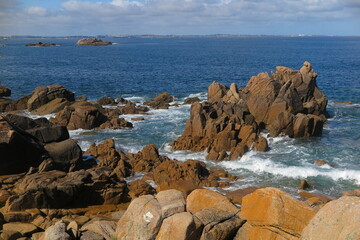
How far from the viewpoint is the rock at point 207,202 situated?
47.8 feet

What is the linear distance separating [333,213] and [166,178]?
1852cm

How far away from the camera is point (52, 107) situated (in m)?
52.6

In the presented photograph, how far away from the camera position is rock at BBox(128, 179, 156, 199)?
26.2 m

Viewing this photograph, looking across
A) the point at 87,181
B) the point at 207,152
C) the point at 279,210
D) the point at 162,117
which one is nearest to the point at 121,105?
the point at 162,117

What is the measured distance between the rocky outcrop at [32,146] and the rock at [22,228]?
33.9 feet

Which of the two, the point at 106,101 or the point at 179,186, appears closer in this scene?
the point at 179,186

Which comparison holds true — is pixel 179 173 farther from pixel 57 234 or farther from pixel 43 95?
pixel 43 95

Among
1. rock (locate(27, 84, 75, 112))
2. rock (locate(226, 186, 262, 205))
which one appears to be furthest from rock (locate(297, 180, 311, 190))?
rock (locate(27, 84, 75, 112))

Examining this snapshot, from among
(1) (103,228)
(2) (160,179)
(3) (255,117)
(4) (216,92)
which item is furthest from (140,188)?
(4) (216,92)

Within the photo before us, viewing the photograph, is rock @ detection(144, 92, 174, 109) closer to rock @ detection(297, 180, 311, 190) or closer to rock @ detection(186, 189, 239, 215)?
rock @ detection(297, 180, 311, 190)

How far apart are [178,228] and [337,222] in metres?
5.04

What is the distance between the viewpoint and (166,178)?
95.5 ft

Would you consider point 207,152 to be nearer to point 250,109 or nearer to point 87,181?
point 250,109

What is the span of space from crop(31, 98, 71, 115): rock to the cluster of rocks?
20.5m
